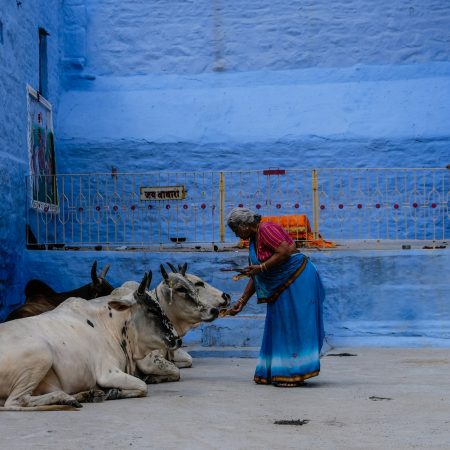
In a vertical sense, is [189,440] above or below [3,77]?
below

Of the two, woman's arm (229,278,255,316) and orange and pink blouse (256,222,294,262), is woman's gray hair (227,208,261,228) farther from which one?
woman's arm (229,278,255,316)

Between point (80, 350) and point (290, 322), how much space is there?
1.81 meters

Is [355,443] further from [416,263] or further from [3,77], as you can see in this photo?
[3,77]

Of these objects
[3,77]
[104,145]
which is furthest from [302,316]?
[104,145]

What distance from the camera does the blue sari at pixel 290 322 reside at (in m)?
7.48

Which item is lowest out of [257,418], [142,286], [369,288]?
[257,418]

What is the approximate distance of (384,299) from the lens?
38.6ft

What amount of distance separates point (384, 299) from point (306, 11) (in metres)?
5.74

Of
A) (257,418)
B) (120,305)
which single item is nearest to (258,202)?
(120,305)

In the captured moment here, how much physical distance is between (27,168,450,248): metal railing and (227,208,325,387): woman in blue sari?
6080 mm

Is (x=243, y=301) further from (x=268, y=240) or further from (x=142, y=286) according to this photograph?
(x=142, y=286)

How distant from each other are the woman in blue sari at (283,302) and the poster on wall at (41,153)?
5.68 m

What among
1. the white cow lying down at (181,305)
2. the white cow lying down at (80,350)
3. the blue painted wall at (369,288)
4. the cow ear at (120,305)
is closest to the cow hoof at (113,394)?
the white cow lying down at (80,350)

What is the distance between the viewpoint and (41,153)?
1352 cm
